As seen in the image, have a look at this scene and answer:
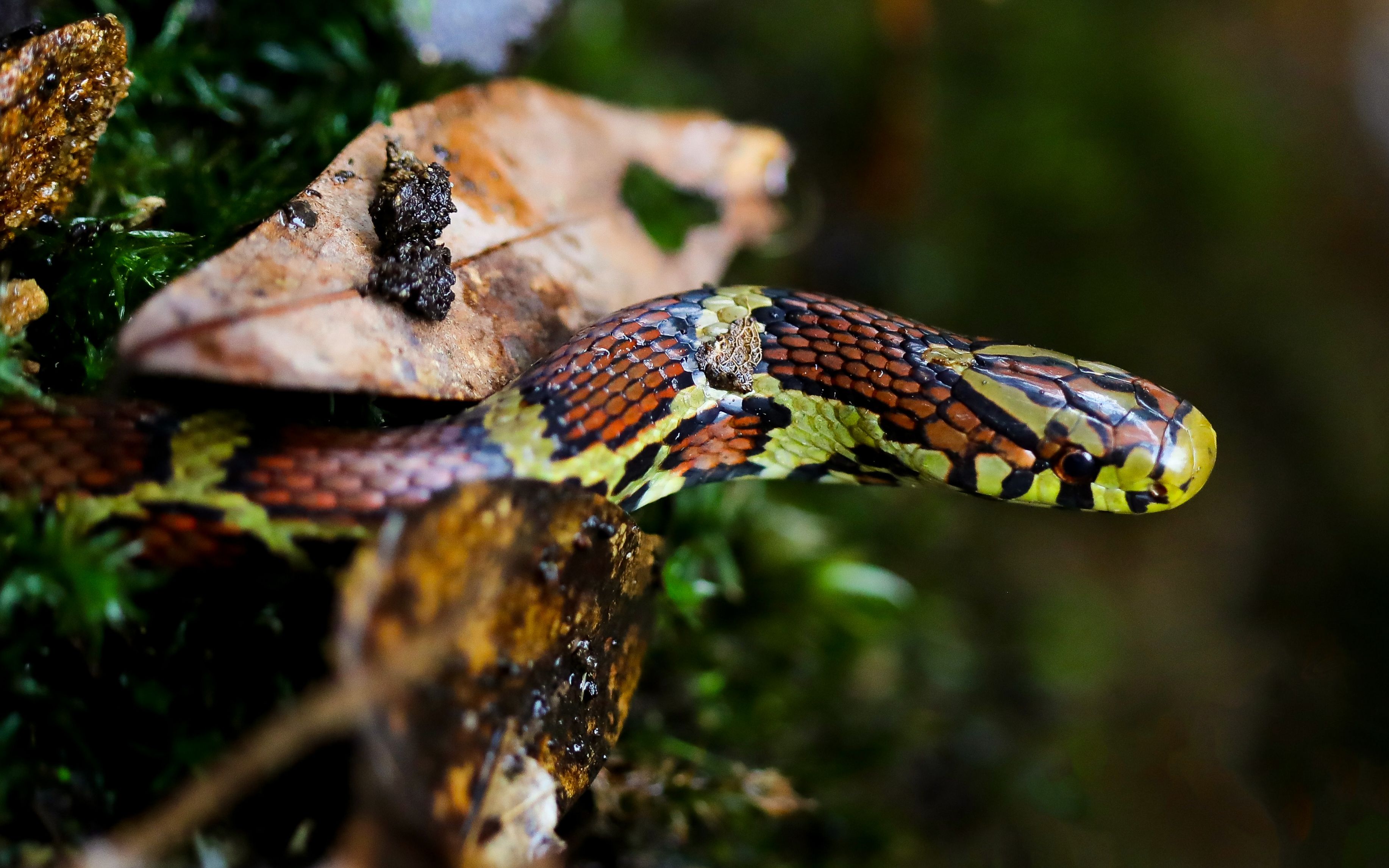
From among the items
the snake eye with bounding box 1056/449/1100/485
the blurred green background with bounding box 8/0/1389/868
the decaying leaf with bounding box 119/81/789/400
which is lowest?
the blurred green background with bounding box 8/0/1389/868

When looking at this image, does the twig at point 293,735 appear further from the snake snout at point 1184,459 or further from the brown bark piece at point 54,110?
the snake snout at point 1184,459

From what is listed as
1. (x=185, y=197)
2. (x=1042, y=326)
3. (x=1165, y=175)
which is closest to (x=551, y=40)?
(x=185, y=197)

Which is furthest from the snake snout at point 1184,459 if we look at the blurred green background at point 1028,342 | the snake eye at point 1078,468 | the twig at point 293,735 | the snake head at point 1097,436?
the twig at point 293,735

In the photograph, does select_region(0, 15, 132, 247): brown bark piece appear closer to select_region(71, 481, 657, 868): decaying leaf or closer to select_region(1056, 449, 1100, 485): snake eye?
select_region(71, 481, 657, 868): decaying leaf

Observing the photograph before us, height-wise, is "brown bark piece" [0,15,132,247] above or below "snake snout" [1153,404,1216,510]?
above

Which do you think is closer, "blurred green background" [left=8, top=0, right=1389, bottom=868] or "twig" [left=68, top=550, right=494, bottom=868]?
"twig" [left=68, top=550, right=494, bottom=868]

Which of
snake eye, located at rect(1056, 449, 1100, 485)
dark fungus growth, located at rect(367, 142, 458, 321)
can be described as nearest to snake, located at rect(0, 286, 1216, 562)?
snake eye, located at rect(1056, 449, 1100, 485)
